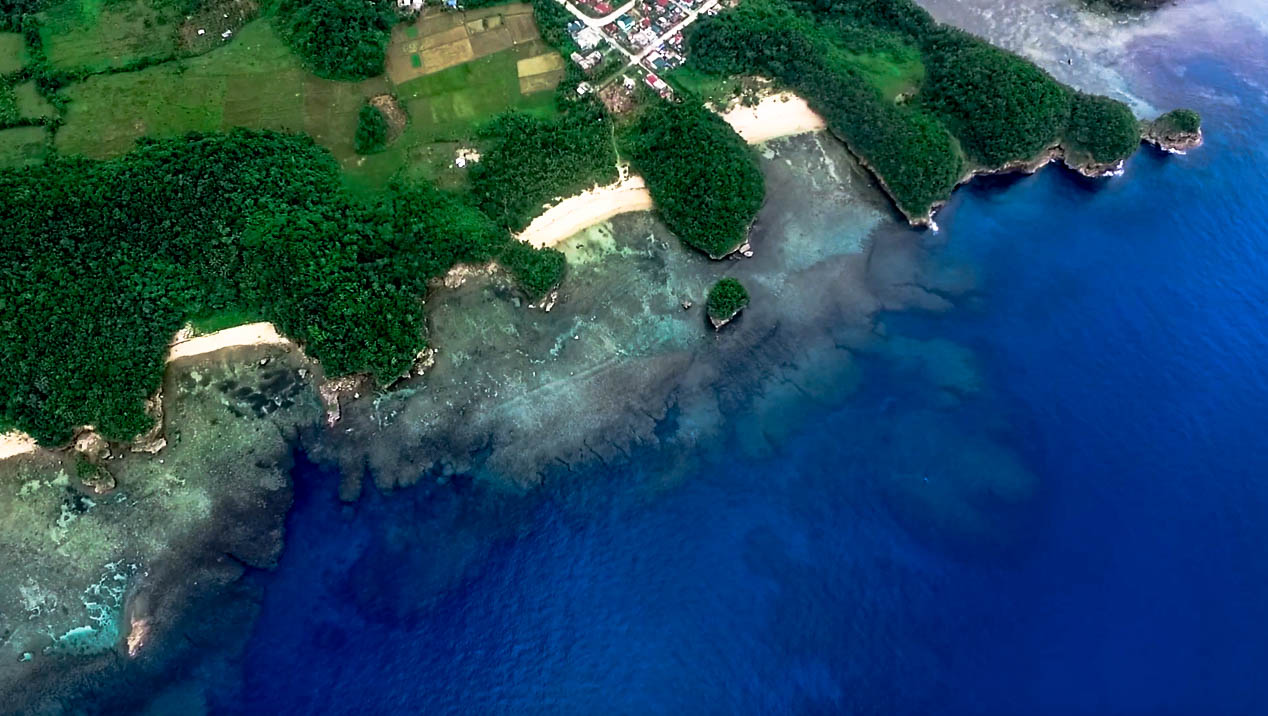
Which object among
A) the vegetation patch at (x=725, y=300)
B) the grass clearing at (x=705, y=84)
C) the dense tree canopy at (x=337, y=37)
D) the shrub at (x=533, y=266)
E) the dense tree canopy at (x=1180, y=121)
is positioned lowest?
the vegetation patch at (x=725, y=300)

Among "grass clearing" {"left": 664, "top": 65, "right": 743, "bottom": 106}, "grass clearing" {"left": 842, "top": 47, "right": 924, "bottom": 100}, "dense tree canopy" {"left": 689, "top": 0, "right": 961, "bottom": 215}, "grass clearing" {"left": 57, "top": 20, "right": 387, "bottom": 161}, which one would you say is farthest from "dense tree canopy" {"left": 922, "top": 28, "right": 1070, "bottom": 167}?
"grass clearing" {"left": 57, "top": 20, "right": 387, "bottom": 161}

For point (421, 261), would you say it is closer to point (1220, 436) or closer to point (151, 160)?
point (151, 160)

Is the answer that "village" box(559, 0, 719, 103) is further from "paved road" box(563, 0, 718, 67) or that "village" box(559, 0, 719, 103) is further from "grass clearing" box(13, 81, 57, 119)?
"grass clearing" box(13, 81, 57, 119)

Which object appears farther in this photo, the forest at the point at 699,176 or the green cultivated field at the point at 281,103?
the green cultivated field at the point at 281,103

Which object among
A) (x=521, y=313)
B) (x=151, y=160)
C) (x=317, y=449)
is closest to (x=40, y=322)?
(x=151, y=160)

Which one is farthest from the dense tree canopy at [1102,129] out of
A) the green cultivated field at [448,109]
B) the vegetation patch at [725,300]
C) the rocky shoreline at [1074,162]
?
the green cultivated field at [448,109]

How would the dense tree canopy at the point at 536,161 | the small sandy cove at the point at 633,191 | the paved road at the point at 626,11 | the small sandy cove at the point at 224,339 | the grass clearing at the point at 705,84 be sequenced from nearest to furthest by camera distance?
the small sandy cove at the point at 224,339 < the dense tree canopy at the point at 536,161 < the small sandy cove at the point at 633,191 < the grass clearing at the point at 705,84 < the paved road at the point at 626,11

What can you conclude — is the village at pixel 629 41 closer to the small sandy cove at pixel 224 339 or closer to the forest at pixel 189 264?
the forest at pixel 189 264
